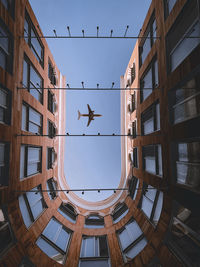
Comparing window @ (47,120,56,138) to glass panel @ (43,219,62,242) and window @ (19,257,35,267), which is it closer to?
glass panel @ (43,219,62,242)

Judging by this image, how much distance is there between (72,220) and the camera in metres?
16.7

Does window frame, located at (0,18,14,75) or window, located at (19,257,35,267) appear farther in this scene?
window, located at (19,257,35,267)

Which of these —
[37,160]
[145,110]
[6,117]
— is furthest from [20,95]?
[145,110]

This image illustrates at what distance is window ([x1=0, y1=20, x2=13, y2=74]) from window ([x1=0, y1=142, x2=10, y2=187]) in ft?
13.8

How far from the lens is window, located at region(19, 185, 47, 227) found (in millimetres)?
10477

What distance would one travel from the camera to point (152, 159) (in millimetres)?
11789

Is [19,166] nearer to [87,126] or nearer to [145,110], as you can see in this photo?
[145,110]

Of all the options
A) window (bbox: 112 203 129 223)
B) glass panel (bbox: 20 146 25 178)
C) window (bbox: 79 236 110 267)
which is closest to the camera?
glass panel (bbox: 20 146 25 178)

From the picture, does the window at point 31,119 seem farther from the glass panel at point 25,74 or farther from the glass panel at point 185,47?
the glass panel at point 185,47

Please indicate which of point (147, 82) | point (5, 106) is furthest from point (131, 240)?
point (5, 106)

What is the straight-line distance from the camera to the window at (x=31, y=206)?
10477mm

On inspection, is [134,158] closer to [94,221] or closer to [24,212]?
[94,221]

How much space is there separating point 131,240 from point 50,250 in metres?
6.26

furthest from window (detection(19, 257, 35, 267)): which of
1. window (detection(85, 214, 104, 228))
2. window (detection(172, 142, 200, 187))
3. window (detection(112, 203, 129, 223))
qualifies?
window (detection(172, 142, 200, 187))
